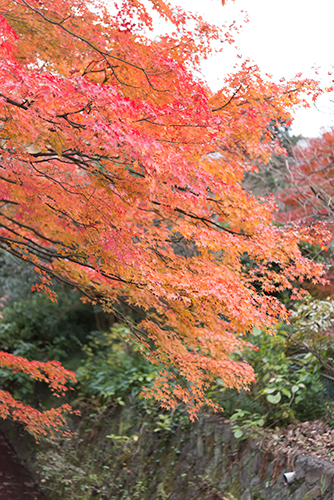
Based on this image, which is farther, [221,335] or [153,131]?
[221,335]

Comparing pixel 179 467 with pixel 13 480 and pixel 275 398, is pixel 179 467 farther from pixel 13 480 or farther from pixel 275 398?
pixel 13 480

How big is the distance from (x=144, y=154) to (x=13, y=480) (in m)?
7.84

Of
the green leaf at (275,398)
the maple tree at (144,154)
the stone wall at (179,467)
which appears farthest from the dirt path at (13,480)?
the green leaf at (275,398)

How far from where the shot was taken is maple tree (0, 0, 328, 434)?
369 cm

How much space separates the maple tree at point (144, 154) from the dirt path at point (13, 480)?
168 inches

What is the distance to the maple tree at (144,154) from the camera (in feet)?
12.1

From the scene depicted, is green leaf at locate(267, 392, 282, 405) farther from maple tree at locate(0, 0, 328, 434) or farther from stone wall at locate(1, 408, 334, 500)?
maple tree at locate(0, 0, 328, 434)

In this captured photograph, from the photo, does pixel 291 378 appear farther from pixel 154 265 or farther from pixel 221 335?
pixel 154 265

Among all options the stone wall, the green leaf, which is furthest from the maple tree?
the stone wall

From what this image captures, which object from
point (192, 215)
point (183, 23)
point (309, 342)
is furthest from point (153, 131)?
point (309, 342)

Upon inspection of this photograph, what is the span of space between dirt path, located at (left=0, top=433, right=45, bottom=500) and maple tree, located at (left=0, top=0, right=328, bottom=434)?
168 inches

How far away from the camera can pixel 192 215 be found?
5.24 metres

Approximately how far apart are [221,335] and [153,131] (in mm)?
2807

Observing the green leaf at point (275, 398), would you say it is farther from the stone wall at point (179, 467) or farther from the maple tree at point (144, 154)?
the maple tree at point (144, 154)
